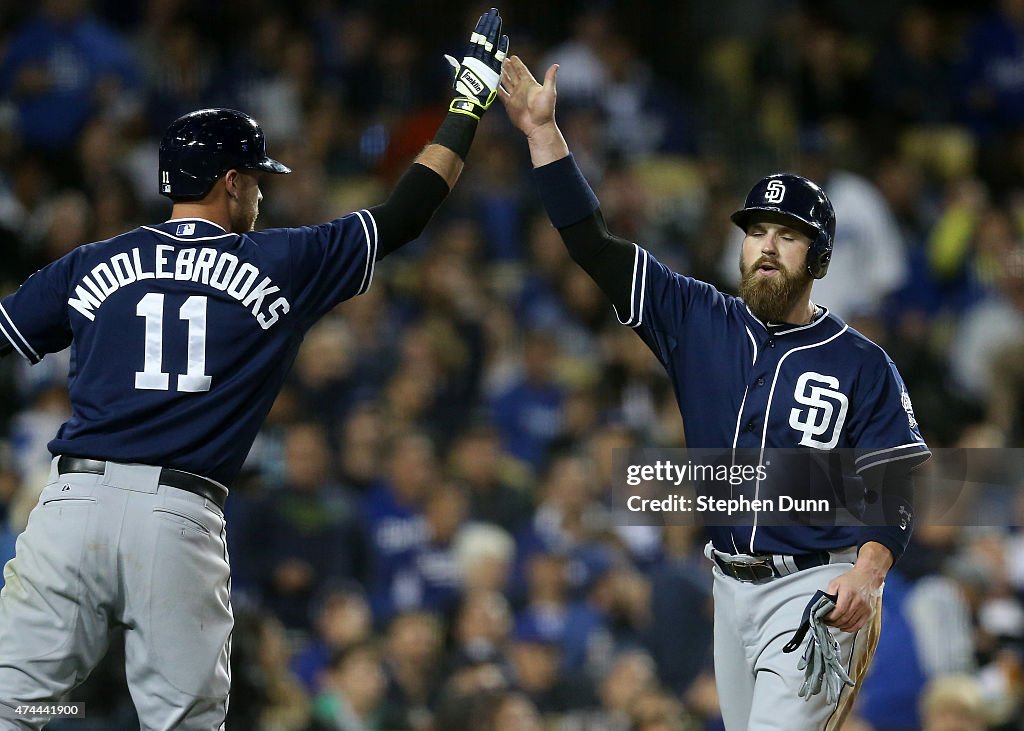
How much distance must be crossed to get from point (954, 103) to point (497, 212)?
394 centimetres

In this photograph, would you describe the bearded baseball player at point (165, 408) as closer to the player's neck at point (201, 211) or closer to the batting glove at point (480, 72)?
the player's neck at point (201, 211)

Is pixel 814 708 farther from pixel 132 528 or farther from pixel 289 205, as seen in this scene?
pixel 289 205

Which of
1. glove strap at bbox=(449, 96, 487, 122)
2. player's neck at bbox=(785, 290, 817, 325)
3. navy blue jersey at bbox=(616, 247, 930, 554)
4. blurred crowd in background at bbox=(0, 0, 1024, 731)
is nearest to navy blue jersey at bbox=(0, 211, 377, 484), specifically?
A: glove strap at bbox=(449, 96, 487, 122)

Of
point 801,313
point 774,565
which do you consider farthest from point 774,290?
point 774,565

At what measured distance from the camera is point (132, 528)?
385cm

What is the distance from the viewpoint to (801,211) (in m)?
4.43

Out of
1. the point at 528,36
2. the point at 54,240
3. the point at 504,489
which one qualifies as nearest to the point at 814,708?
the point at 504,489

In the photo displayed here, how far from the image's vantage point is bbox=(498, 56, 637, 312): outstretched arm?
4.50 meters

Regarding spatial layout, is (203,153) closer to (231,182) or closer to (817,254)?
(231,182)

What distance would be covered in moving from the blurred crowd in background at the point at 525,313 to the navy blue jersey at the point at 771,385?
8.74 ft

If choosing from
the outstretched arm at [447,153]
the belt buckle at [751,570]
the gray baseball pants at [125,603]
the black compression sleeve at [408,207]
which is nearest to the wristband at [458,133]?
the outstretched arm at [447,153]

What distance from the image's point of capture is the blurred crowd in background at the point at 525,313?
721cm

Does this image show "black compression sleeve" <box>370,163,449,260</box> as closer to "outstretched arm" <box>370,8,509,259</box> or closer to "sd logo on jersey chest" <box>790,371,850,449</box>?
"outstretched arm" <box>370,8,509,259</box>

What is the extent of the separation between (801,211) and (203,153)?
173 centimetres
